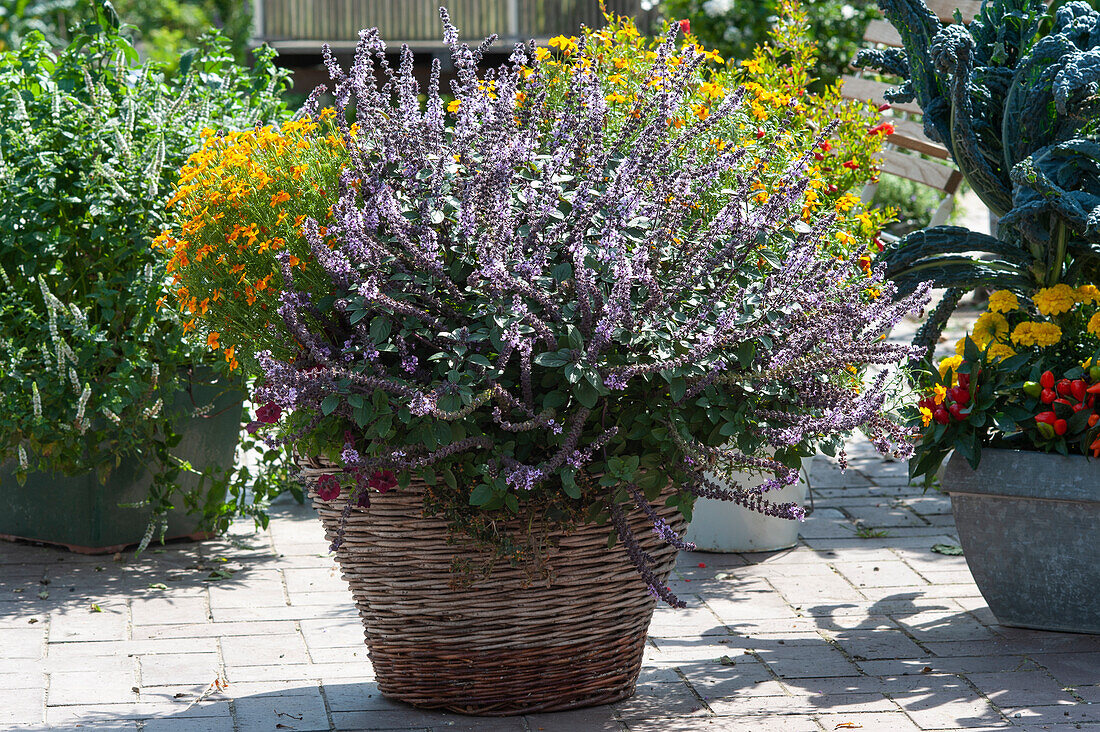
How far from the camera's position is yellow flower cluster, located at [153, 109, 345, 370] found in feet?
8.87

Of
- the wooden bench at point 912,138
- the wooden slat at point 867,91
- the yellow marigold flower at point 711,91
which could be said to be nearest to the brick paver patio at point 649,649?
the yellow marigold flower at point 711,91

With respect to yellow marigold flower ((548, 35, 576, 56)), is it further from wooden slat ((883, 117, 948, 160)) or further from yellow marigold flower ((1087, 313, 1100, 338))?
wooden slat ((883, 117, 948, 160))

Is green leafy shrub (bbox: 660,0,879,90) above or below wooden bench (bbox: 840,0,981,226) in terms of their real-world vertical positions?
above

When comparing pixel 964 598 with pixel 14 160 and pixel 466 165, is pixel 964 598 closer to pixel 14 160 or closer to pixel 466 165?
pixel 466 165

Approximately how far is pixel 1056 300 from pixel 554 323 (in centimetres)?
173

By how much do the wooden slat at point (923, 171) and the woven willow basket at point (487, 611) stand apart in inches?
131

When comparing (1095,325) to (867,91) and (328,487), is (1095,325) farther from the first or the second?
(867,91)

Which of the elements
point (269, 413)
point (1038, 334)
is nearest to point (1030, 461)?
point (1038, 334)

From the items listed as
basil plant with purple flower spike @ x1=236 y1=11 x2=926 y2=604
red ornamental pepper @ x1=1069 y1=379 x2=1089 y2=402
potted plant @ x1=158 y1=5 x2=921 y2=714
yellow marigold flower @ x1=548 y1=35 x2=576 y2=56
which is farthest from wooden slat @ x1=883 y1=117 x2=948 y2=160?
basil plant with purple flower spike @ x1=236 y1=11 x2=926 y2=604

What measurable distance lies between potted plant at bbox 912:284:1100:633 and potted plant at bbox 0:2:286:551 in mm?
2111

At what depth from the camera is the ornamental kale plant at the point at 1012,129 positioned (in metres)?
3.29

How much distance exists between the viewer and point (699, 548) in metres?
4.26

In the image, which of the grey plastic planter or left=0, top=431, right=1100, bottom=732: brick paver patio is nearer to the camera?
left=0, top=431, right=1100, bottom=732: brick paver patio

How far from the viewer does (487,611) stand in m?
2.72
